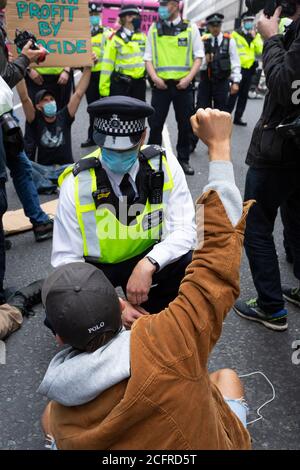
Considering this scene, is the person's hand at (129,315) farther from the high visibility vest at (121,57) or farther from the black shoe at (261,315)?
the high visibility vest at (121,57)

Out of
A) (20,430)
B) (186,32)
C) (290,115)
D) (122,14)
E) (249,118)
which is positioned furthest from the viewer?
(249,118)

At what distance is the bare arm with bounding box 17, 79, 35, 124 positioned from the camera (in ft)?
11.8

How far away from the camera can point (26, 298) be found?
108 inches

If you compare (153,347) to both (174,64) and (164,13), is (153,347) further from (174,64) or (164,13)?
(164,13)

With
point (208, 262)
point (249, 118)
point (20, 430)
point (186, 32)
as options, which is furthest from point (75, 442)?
point (249, 118)

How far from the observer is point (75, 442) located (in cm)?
111

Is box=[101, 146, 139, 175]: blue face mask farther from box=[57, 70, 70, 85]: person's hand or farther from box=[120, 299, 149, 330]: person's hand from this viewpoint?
box=[57, 70, 70, 85]: person's hand

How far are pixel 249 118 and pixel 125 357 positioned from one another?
817 cm

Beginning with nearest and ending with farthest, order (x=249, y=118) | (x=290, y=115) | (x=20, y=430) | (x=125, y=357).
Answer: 1. (x=125, y=357)
2. (x=20, y=430)
3. (x=290, y=115)
4. (x=249, y=118)

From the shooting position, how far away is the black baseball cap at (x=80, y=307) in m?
1.09

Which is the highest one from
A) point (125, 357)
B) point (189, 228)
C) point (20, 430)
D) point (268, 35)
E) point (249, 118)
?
point (268, 35)

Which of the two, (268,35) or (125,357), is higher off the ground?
(268,35)

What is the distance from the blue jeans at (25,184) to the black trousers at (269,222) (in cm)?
172

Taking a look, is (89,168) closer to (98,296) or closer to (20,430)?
(98,296)
